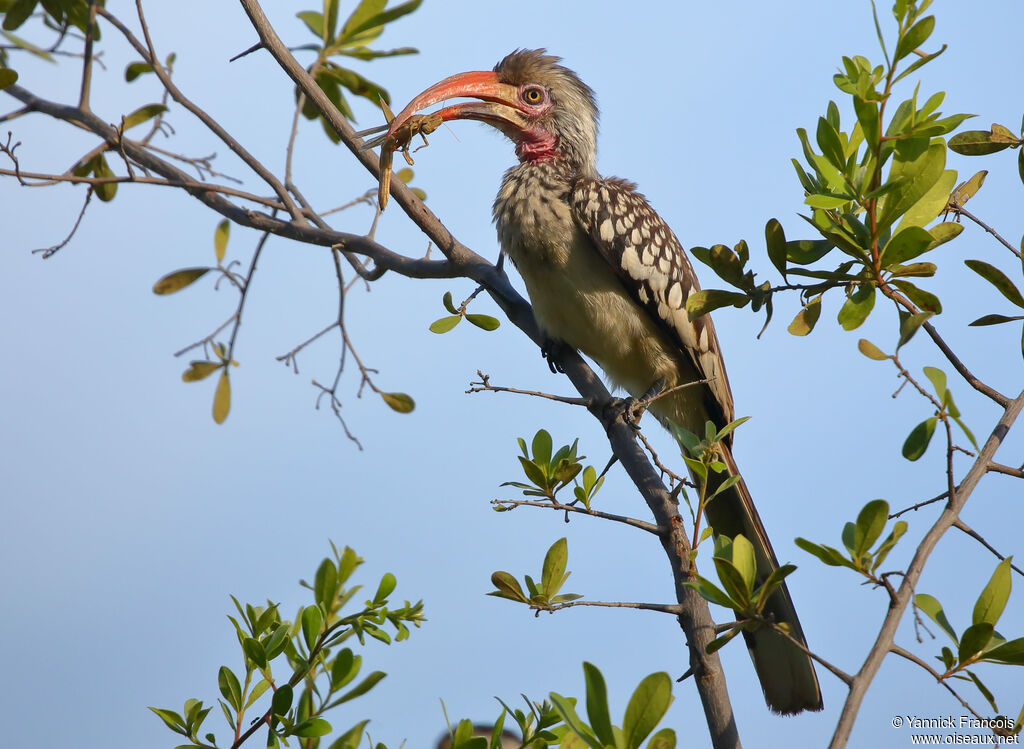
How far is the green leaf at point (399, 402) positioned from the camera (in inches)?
135

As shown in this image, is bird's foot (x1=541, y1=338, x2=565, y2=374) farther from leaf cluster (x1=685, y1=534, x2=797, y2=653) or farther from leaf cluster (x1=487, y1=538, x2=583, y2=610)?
leaf cluster (x1=685, y1=534, x2=797, y2=653)

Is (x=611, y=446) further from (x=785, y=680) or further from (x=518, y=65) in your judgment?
(x=518, y=65)

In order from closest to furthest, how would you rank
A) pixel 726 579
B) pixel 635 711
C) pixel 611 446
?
1. pixel 635 711
2. pixel 726 579
3. pixel 611 446

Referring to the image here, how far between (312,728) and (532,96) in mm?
3325

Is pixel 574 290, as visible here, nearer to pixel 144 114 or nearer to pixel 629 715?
pixel 144 114

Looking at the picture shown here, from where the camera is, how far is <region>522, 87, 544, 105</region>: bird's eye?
4.41m

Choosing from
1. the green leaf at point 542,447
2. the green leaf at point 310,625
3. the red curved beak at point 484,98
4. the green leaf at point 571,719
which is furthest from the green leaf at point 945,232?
the red curved beak at point 484,98

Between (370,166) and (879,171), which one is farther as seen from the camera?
(370,166)

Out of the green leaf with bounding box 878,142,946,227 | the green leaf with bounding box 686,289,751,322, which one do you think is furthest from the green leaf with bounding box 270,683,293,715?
the green leaf with bounding box 878,142,946,227

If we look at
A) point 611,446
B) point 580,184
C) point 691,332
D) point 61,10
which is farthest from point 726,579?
point 61,10

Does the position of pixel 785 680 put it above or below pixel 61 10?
below

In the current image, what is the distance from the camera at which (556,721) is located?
2141mm

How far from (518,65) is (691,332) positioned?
169cm

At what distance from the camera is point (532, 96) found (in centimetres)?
443
